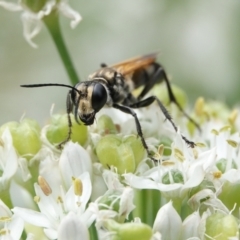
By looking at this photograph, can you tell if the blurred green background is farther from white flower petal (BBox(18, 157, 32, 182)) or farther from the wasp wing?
white flower petal (BBox(18, 157, 32, 182))

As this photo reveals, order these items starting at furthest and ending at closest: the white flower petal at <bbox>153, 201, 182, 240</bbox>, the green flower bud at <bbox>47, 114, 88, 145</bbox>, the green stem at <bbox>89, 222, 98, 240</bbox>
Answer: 1. the green flower bud at <bbox>47, 114, 88, 145</bbox>
2. the green stem at <bbox>89, 222, 98, 240</bbox>
3. the white flower petal at <bbox>153, 201, 182, 240</bbox>

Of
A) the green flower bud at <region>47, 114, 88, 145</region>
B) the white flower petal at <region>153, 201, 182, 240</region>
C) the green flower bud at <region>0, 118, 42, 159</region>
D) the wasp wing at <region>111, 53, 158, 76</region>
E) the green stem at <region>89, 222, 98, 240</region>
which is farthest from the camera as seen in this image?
the wasp wing at <region>111, 53, 158, 76</region>

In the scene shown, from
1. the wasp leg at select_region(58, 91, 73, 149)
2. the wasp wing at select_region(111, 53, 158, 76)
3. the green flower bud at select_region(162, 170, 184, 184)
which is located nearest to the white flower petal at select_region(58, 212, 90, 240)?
the green flower bud at select_region(162, 170, 184, 184)

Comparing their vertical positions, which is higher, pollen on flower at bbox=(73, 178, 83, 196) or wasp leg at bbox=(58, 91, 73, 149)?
wasp leg at bbox=(58, 91, 73, 149)

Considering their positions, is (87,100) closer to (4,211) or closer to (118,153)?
(118,153)

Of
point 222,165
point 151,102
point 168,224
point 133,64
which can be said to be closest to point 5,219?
point 168,224

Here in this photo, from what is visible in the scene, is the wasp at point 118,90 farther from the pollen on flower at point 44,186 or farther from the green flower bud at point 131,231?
the green flower bud at point 131,231

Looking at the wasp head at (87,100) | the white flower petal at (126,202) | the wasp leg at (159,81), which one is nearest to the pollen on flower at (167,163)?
the white flower petal at (126,202)
